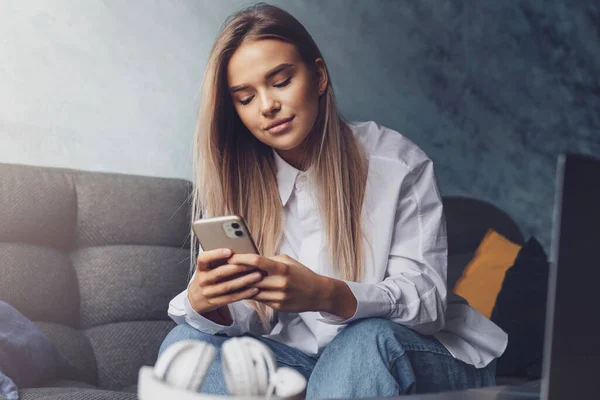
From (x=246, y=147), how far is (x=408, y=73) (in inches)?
50.4

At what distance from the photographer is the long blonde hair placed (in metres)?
1.53

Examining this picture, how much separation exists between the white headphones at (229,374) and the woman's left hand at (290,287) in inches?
14.2

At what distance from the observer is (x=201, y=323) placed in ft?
4.39

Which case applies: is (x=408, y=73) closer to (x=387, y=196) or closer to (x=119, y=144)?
(x=119, y=144)

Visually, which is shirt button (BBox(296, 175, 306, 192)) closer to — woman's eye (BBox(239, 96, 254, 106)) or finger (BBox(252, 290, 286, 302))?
woman's eye (BBox(239, 96, 254, 106))

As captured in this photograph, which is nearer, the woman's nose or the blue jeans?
the blue jeans

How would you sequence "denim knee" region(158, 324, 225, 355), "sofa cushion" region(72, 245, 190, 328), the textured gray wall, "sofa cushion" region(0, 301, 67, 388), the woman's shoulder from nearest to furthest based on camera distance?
"denim knee" region(158, 324, 225, 355) → the woman's shoulder → "sofa cushion" region(0, 301, 67, 388) → "sofa cushion" region(72, 245, 190, 328) → the textured gray wall

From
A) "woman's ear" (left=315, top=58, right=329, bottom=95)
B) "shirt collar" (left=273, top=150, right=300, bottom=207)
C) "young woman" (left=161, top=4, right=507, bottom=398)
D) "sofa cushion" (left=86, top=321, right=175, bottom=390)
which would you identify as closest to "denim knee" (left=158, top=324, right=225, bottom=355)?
"young woman" (left=161, top=4, right=507, bottom=398)

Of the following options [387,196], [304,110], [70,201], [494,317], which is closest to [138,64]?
[70,201]

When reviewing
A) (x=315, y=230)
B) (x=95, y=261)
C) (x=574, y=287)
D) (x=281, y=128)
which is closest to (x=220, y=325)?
(x=315, y=230)

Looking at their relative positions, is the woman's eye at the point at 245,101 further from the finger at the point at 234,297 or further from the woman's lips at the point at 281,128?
the finger at the point at 234,297

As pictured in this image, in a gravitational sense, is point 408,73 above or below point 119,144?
above

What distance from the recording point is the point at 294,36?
160 centimetres

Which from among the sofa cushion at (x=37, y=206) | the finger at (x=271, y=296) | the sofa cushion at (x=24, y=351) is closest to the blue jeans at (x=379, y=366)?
the finger at (x=271, y=296)
